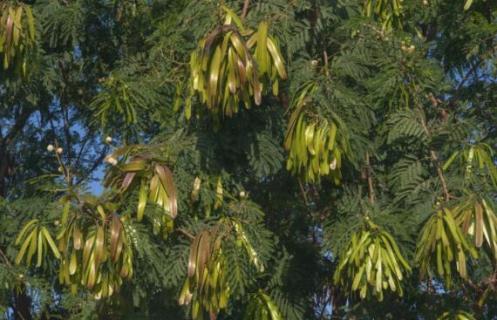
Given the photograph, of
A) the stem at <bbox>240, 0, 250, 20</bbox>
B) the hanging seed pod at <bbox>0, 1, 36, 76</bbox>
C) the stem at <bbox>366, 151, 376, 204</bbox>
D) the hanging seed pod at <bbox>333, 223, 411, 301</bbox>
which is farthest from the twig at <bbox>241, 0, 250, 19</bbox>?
the hanging seed pod at <bbox>333, 223, 411, 301</bbox>

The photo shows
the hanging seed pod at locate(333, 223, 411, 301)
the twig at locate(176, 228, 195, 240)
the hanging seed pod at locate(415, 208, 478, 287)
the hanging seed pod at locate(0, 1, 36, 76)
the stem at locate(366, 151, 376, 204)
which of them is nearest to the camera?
the hanging seed pod at locate(415, 208, 478, 287)

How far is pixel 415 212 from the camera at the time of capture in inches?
223

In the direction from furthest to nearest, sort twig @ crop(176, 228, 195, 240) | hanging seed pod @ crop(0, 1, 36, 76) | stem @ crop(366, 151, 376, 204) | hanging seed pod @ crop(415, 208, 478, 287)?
hanging seed pod @ crop(0, 1, 36, 76) → stem @ crop(366, 151, 376, 204) → twig @ crop(176, 228, 195, 240) → hanging seed pod @ crop(415, 208, 478, 287)

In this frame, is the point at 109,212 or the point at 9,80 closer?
the point at 109,212

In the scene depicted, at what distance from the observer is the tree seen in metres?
5.38

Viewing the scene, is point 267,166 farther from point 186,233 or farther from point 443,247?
point 443,247

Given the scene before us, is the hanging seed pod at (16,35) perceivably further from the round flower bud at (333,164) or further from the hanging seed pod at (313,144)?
the round flower bud at (333,164)

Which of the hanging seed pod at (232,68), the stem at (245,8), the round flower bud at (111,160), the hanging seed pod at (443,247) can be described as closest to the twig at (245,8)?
the stem at (245,8)

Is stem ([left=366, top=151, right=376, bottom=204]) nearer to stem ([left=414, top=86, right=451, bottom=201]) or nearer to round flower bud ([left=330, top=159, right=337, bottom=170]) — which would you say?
stem ([left=414, top=86, right=451, bottom=201])

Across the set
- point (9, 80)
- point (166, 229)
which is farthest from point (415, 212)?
point (9, 80)

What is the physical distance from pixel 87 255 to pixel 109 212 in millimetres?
263

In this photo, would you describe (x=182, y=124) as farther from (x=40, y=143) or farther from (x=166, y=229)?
(x=40, y=143)

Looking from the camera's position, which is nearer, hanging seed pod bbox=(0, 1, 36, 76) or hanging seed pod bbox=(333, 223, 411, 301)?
hanging seed pod bbox=(333, 223, 411, 301)

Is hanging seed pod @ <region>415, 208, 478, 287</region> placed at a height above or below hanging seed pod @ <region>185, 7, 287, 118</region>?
below
